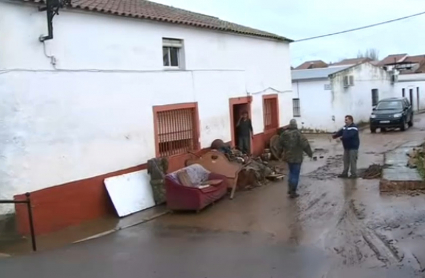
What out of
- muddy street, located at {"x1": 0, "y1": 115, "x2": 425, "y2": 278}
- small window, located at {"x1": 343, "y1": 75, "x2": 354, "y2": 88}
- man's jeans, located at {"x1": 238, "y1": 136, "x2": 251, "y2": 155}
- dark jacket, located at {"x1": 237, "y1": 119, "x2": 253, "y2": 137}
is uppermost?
small window, located at {"x1": 343, "y1": 75, "x2": 354, "y2": 88}

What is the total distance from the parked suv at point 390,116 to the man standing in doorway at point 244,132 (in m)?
11.9

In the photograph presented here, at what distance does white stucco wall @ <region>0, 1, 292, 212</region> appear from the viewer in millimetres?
9016

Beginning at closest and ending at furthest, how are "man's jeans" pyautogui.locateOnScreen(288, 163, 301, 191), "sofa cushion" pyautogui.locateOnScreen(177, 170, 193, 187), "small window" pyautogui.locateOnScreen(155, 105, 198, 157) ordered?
1. "sofa cushion" pyautogui.locateOnScreen(177, 170, 193, 187)
2. "man's jeans" pyautogui.locateOnScreen(288, 163, 301, 191)
3. "small window" pyautogui.locateOnScreen(155, 105, 198, 157)

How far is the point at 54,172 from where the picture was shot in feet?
31.8

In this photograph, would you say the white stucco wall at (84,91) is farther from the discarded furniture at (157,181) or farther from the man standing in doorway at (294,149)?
the man standing in doorway at (294,149)

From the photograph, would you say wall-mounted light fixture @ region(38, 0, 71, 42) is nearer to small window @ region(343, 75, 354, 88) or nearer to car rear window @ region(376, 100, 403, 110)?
car rear window @ region(376, 100, 403, 110)

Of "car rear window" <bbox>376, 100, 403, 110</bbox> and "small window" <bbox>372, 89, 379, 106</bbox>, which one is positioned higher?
"small window" <bbox>372, 89, 379, 106</bbox>

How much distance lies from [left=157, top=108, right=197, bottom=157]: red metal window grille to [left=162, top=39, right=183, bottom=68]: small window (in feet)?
4.17

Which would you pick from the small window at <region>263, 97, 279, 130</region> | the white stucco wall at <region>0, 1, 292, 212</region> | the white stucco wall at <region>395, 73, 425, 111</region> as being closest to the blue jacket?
the white stucco wall at <region>0, 1, 292, 212</region>

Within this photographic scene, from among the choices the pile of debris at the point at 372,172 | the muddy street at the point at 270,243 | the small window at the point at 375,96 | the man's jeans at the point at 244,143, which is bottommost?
the muddy street at the point at 270,243

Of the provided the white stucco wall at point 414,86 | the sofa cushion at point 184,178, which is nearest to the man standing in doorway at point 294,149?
the sofa cushion at point 184,178

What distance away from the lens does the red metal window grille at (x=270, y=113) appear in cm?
1930

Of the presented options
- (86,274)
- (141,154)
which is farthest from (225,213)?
(86,274)

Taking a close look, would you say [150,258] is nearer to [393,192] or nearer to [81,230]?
[81,230]
